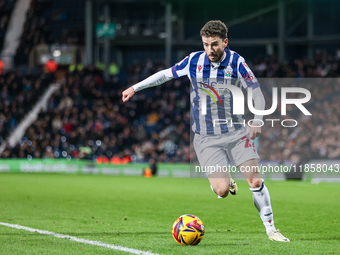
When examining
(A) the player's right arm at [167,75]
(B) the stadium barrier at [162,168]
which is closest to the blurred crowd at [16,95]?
(B) the stadium barrier at [162,168]

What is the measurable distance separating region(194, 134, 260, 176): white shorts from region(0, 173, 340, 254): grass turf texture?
97cm

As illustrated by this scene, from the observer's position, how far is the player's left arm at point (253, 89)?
19.2 feet

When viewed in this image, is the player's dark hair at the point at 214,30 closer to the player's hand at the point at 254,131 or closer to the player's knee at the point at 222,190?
the player's hand at the point at 254,131

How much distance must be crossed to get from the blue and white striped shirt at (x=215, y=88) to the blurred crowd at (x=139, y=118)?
14.5 meters

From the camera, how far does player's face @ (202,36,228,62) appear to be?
6.04 meters

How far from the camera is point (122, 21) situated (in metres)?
32.0

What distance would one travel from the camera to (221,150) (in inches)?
252

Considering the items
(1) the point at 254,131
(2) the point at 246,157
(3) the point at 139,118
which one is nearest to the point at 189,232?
(2) the point at 246,157

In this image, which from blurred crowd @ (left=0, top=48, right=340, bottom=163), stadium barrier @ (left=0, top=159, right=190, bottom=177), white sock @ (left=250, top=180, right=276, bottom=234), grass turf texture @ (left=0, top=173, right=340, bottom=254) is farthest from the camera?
stadium barrier @ (left=0, top=159, right=190, bottom=177)

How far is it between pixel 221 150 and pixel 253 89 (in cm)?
90

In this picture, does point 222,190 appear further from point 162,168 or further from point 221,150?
point 162,168

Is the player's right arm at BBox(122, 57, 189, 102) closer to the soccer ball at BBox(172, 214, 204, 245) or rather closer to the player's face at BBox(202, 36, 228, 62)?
the player's face at BBox(202, 36, 228, 62)

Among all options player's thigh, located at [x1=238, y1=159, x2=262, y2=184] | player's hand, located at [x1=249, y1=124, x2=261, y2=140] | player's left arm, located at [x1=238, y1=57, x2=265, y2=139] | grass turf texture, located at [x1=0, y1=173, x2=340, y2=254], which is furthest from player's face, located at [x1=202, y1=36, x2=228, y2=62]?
grass turf texture, located at [x1=0, y1=173, x2=340, y2=254]

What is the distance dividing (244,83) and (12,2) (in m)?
34.8
